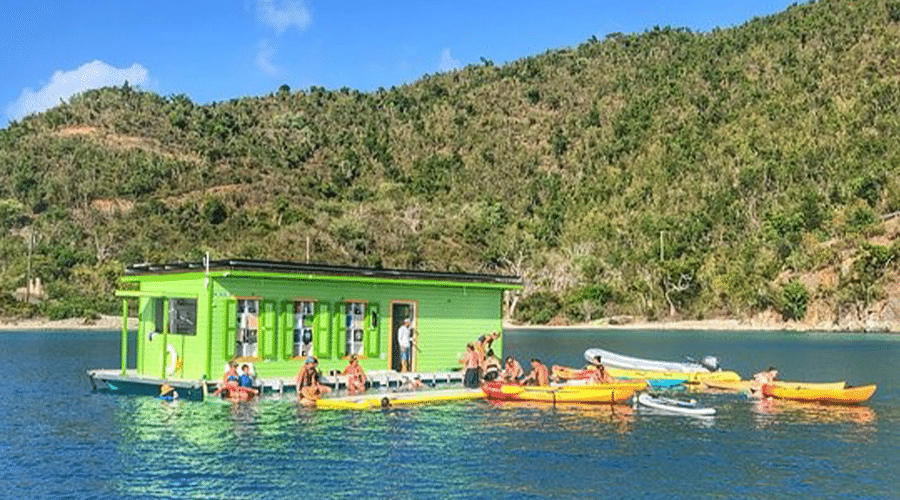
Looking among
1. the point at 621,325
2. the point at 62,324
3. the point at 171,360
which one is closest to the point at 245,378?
the point at 171,360

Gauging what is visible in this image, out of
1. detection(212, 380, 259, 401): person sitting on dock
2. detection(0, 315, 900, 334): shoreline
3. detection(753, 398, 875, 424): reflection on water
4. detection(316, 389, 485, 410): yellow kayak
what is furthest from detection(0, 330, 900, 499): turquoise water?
detection(0, 315, 900, 334): shoreline

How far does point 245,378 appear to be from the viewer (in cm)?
3491

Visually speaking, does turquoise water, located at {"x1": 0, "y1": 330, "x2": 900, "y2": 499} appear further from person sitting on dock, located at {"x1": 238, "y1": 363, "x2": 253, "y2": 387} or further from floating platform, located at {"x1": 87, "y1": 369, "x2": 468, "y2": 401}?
person sitting on dock, located at {"x1": 238, "y1": 363, "x2": 253, "y2": 387}

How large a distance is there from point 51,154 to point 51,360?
102694 mm

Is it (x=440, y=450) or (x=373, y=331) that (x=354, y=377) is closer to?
(x=373, y=331)

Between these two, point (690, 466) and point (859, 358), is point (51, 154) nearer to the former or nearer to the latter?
point (859, 358)

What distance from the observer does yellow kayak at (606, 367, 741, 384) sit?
46.7 meters

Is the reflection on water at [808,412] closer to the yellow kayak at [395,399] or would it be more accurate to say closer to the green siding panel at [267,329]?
the yellow kayak at [395,399]

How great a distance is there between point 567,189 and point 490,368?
128 meters

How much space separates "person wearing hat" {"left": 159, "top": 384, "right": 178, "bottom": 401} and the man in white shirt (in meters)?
9.63

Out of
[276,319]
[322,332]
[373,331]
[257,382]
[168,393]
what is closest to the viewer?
[168,393]

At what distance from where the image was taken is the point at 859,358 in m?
64.8

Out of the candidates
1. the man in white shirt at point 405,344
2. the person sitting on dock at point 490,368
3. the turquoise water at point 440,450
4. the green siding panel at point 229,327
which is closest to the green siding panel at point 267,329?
the green siding panel at point 229,327

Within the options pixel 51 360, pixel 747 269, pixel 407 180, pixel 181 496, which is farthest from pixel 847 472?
pixel 407 180
